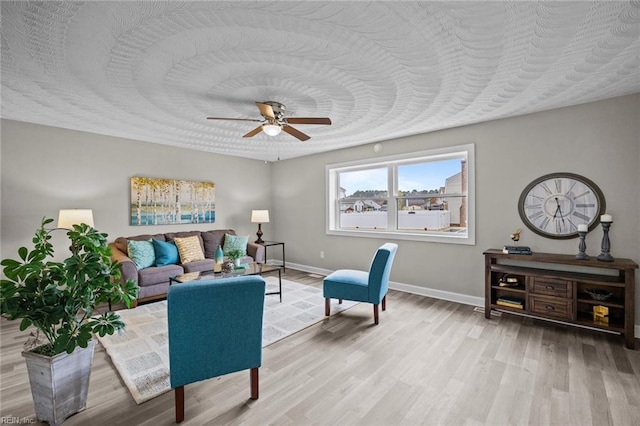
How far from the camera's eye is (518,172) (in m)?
3.48

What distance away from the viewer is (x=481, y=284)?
3.75 meters

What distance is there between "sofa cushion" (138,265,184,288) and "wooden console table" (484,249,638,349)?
167 inches

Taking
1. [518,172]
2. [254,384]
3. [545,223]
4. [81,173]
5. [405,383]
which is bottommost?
[405,383]

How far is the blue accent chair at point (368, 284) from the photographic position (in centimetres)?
316

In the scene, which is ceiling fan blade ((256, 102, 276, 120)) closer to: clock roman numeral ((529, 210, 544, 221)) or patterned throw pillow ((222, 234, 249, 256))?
patterned throw pillow ((222, 234, 249, 256))

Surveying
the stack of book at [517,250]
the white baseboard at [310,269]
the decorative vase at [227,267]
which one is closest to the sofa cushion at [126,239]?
the decorative vase at [227,267]

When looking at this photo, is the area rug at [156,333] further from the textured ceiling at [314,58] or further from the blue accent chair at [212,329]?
A: the textured ceiling at [314,58]

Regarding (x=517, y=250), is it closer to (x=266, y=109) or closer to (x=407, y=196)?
(x=407, y=196)

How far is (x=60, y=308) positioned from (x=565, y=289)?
4295 millimetres

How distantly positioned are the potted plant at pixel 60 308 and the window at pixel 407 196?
12.8ft

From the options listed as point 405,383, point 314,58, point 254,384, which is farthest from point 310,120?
point 405,383

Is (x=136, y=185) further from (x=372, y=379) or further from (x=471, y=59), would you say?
(x=471, y=59)

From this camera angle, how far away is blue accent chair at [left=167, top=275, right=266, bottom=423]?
168 cm

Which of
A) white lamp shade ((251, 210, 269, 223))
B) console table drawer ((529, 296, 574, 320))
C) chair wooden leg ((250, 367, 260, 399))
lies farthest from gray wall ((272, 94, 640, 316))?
chair wooden leg ((250, 367, 260, 399))
